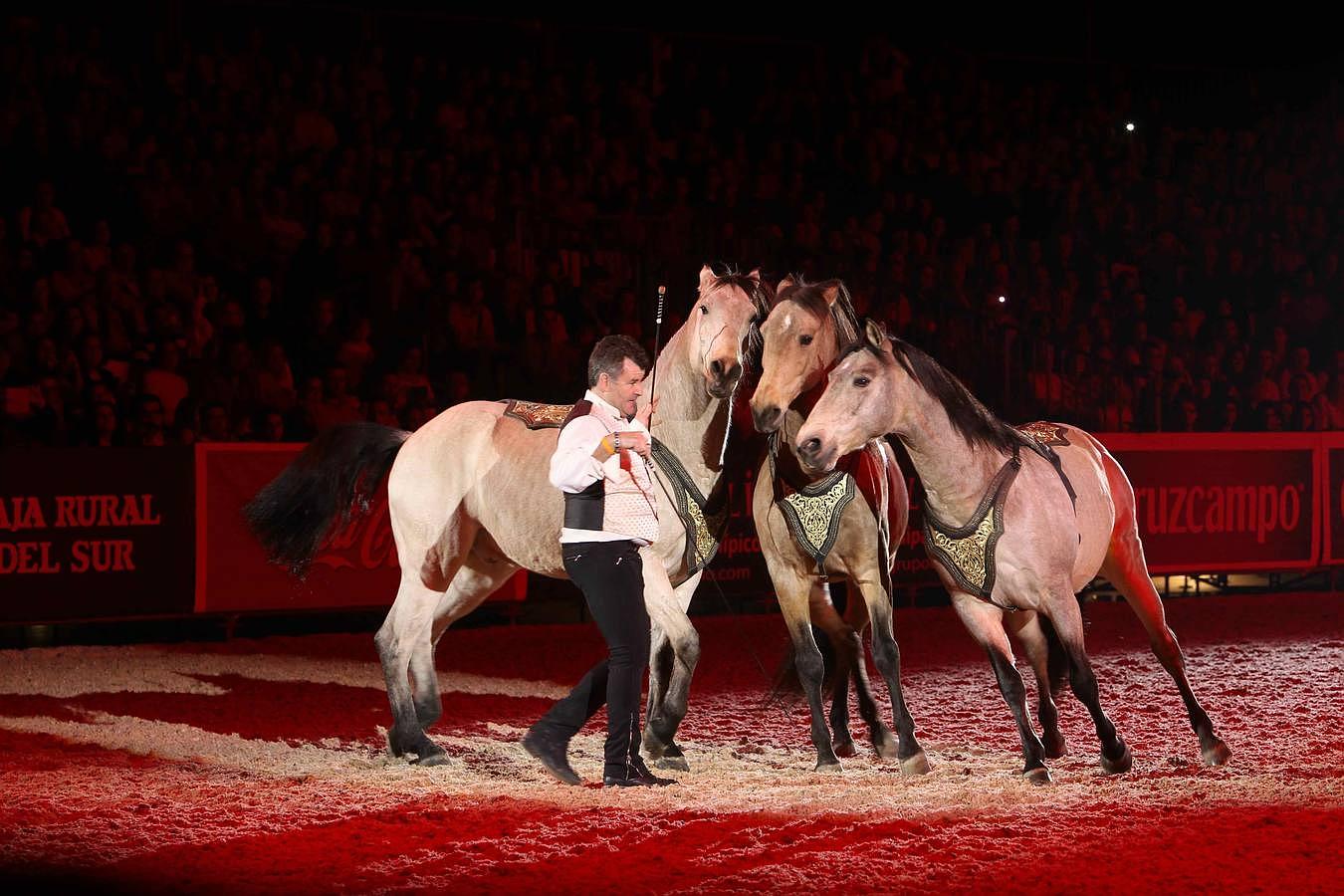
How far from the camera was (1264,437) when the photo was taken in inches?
558

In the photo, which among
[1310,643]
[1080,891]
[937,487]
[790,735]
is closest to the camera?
[1080,891]

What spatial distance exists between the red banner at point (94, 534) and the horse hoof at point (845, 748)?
5891 mm

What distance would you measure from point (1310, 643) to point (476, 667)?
20.3ft

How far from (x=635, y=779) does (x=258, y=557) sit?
5961 millimetres

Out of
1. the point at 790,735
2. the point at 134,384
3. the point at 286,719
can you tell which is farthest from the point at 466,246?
the point at 790,735

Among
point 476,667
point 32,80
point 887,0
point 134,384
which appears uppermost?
point 887,0

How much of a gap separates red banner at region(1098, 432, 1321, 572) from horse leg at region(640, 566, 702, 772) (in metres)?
7.83

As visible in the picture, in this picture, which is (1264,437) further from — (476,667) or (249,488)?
(249,488)

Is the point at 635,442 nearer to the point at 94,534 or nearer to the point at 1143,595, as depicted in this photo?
the point at 1143,595

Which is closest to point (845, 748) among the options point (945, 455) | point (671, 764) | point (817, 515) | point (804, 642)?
point (804, 642)

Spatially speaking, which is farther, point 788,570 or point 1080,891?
point 788,570

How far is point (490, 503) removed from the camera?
7.32 meters

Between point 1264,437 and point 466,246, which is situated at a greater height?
point 466,246

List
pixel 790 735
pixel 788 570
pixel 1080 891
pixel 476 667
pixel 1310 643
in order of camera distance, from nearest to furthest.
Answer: pixel 1080 891, pixel 788 570, pixel 790 735, pixel 476 667, pixel 1310 643
